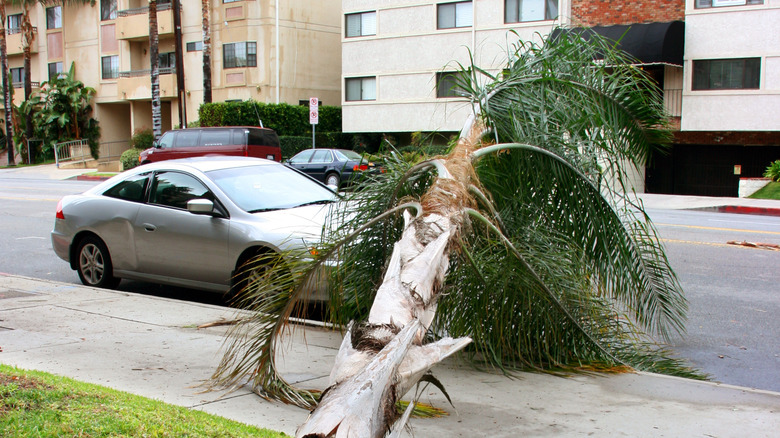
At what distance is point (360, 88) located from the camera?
3562cm

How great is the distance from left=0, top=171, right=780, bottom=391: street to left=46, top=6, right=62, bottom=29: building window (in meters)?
36.1

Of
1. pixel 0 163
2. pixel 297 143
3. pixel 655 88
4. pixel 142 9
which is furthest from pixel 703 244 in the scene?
pixel 0 163

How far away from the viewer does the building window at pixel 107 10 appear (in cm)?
4620

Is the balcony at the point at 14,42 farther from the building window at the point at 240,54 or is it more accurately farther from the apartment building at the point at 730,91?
the apartment building at the point at 730,91

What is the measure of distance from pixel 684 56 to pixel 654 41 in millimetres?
1863

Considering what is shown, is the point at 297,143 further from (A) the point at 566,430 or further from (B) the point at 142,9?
(A) the point at 566,430

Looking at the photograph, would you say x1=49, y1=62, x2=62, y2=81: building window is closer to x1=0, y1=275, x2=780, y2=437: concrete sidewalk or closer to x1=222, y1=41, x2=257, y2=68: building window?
x1=222, y1=41, x2=257, y2=68: building window

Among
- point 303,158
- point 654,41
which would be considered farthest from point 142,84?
point 654,41

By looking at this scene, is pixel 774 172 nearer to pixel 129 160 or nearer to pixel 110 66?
pixel 129 160

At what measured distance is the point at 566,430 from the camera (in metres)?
4.49

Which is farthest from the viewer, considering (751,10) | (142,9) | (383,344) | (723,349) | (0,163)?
(0,163)

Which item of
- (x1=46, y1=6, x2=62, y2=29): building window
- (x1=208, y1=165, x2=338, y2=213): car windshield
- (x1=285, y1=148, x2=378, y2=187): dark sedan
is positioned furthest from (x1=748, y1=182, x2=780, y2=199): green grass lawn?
(x1=46, y1=6, x2=62, y2=29): building window

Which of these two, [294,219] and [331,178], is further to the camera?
[331,178]

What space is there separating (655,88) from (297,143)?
31.5 meters
